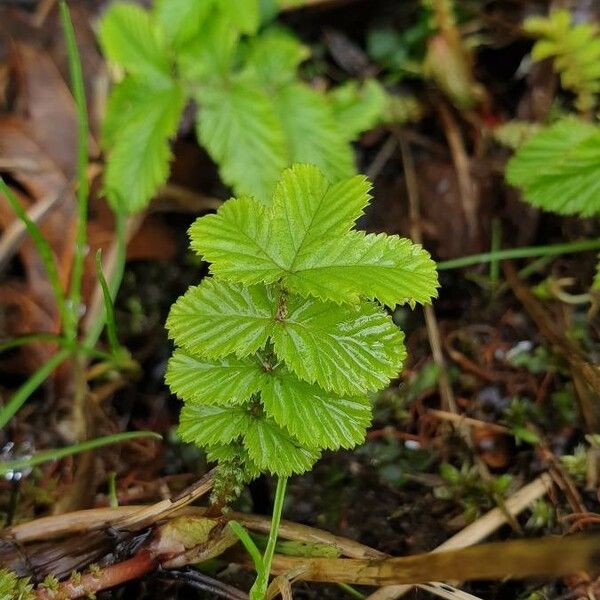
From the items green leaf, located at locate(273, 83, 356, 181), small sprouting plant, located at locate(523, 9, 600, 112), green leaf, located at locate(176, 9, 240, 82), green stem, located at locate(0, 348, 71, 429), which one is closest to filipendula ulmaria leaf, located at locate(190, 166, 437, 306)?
green stem, located at locate(0, 348, 71, 429)

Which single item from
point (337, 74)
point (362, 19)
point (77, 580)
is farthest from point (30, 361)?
point (362, 19)

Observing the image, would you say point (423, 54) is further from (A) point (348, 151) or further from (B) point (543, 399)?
(B) point (543, 399)

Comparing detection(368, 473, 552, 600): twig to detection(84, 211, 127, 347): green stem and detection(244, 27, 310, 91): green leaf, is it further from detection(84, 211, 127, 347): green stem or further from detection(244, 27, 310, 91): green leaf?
detection(244, 27, 310, 91): green leaf

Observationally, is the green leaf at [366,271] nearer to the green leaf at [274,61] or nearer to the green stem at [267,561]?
the green stem at [267,561]

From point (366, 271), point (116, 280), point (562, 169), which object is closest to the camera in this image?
point (366, 271)

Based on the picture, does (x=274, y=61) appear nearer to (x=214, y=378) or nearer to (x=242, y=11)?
(x=242, y=11)

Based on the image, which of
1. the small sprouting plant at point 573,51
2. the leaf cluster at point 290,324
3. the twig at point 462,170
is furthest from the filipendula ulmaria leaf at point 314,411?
the small sprouting plant at point 573,51

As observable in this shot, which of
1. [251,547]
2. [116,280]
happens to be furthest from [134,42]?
[251,547]
